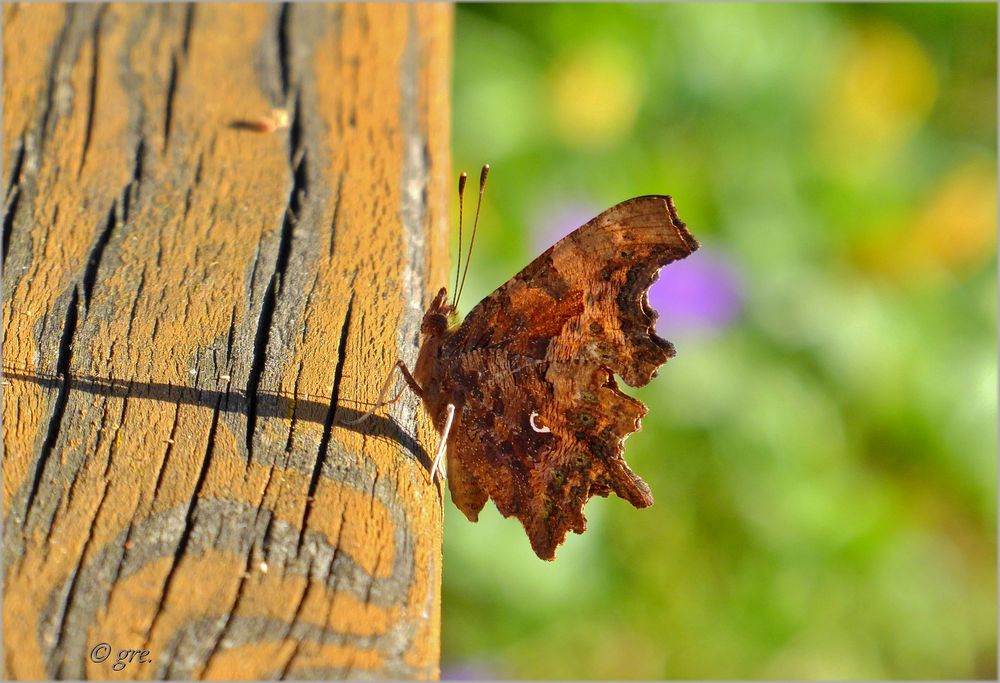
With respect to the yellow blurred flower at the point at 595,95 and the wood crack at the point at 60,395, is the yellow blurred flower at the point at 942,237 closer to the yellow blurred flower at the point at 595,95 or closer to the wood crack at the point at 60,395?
the yellow blurred flower at the point at 595,95

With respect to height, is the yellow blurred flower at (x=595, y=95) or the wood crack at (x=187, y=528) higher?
the yellow blurred flower at (x=595, y=95)

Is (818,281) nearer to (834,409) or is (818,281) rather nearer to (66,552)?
(834,409)

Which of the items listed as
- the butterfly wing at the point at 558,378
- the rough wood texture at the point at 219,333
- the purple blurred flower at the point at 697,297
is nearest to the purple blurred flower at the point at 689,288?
the purple blurred flower at the point at 697,297

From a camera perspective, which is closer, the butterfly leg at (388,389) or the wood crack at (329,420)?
the wood crack at (329,420)

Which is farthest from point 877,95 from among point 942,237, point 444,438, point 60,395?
point 60,395

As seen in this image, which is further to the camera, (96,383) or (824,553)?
(824,553)

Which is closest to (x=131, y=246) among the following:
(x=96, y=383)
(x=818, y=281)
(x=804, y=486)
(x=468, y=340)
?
(x=96, y=383)
